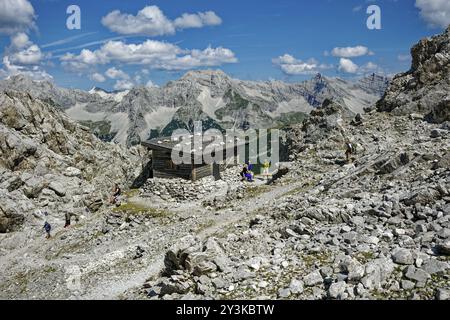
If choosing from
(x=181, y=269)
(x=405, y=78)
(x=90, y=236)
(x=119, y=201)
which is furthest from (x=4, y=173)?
(x=405, y=78)

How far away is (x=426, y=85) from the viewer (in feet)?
162

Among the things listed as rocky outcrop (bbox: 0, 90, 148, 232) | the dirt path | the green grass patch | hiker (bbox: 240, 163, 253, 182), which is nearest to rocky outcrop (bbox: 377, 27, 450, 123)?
the dirt path

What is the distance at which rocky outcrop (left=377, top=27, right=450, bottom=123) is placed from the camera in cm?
4494

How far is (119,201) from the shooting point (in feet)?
129

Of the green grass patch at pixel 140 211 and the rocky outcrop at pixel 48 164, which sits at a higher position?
the rocky outcrop at pixel 48 164

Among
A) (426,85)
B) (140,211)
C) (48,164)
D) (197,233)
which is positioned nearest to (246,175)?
(140,211)

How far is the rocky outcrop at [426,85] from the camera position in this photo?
147ft

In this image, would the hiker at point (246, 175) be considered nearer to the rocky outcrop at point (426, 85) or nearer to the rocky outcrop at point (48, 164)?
the rocky outcrop at point (48, 164)

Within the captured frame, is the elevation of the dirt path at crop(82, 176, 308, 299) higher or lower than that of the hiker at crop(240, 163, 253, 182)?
lower

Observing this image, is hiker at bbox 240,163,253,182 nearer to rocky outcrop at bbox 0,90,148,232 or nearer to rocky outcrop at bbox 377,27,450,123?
rocky outcrop at bbox 0,90,148,232

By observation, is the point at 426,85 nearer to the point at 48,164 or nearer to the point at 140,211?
the point at 140,211

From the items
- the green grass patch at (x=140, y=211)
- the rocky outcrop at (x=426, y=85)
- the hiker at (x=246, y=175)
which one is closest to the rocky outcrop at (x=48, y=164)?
the green grass patch at (x=140, y=211)
